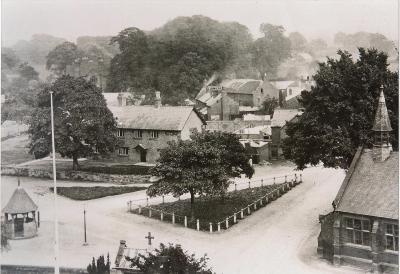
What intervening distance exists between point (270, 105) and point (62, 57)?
17447 millimetres

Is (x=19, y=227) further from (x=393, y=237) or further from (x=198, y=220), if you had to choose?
(x=393, y=237)

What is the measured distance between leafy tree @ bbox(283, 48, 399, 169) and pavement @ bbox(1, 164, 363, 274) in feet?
8.79

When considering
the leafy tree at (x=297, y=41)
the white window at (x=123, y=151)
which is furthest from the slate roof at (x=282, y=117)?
the white window at (x=123, y=151)

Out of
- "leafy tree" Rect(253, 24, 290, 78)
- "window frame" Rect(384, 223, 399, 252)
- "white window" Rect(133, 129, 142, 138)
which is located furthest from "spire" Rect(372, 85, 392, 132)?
"white window" Rect(133, 129, 142, 138)

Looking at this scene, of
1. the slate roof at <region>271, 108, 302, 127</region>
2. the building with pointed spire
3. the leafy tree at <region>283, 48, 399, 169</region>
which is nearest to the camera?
the building with pointed spire

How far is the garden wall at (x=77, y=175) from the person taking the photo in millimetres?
19031

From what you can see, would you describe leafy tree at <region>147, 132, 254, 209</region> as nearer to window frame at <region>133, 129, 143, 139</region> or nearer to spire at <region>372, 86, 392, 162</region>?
window frame at <region>133, 129, 143, 139</region>

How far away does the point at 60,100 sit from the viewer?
64.7 ft

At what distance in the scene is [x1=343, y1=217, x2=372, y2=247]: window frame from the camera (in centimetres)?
1623

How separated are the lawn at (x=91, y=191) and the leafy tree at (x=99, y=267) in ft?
11.7

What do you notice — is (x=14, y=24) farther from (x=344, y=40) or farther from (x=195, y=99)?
(x=195, y=99)

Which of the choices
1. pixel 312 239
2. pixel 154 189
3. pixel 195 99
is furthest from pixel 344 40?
pixel 195 99

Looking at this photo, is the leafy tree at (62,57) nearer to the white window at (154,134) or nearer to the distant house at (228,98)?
the white window at (154,134)

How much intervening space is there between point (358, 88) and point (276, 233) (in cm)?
592
